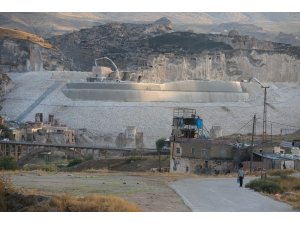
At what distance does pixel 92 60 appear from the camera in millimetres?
104875

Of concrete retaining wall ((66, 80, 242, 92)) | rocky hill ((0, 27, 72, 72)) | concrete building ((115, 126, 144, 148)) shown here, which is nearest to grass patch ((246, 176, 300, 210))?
concrete building ((115, 126, 144, 148))

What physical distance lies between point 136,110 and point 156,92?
25.7 feet

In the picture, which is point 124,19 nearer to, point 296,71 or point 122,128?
point 296,71

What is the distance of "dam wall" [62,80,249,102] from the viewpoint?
232 ft

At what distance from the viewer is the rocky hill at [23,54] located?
90812 millimetres

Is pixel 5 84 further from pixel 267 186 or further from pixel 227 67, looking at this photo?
pixel 267 186

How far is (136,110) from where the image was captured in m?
65.6

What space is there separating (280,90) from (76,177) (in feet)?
194

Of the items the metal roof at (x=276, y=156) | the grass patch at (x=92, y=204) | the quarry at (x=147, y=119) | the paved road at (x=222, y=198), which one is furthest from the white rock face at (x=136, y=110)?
the grass patch at (x=92, y=204)

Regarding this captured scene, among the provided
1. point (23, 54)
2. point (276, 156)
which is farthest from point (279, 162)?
point (23, 54)

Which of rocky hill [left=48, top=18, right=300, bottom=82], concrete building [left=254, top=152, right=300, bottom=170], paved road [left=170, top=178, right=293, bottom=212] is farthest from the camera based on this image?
rocky hill [left=48, top=18, right=300, bottom=82]

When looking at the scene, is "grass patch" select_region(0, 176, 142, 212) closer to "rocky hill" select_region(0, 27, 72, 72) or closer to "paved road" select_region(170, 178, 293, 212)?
"paved road" select_region(170, 178, 293, 212)

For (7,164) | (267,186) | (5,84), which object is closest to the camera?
(267,186)

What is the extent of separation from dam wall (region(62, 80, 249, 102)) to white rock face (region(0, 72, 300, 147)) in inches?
44.1
